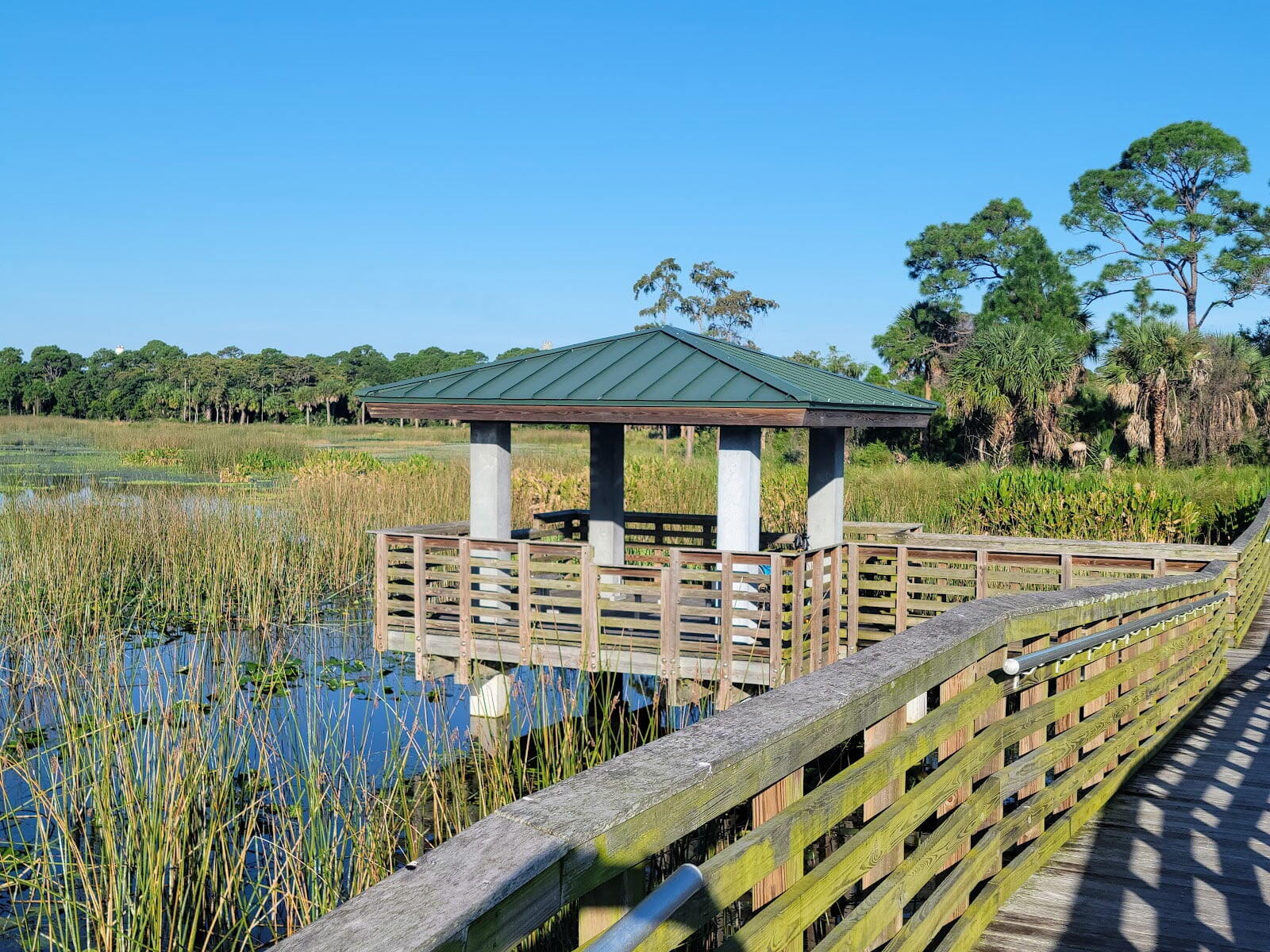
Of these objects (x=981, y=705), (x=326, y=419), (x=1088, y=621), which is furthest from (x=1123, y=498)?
(x=326, y=419)

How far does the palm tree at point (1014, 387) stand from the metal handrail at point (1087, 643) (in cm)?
2261

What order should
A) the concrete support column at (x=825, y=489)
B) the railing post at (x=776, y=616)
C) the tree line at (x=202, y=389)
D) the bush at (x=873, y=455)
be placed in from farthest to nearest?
the tree line at (x=202, y=389), the bush at (x=873, y=455), the concrete support column at (x=825, y=489), the railing post at (x=776, y=616)

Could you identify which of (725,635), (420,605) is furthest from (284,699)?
(725,635)

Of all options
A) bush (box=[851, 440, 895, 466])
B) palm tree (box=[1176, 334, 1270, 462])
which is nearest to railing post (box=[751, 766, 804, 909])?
bush (box=[851, 440, 895, 466])

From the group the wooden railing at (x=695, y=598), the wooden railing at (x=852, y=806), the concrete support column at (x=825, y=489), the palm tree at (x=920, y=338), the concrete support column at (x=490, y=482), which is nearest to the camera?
the wooden railing at (x=852, y=806)

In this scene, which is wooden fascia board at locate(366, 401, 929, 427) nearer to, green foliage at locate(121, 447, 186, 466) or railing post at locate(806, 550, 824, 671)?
railing post at locate(806, 550, 824, 671)

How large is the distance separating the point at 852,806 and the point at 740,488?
613 centimetres

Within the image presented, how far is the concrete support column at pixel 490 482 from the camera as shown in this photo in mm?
9242

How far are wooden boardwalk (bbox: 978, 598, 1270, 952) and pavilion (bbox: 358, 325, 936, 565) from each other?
361 cm

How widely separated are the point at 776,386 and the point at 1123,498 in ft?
30.5

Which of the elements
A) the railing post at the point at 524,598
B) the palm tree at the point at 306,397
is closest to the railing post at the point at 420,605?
the railing post at the point at 524,598

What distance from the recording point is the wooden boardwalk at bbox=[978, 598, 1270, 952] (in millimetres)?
3125

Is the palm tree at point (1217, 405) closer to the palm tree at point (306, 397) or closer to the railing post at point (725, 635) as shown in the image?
the railing post at point (725, 635)

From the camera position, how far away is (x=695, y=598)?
9141 millimetres
